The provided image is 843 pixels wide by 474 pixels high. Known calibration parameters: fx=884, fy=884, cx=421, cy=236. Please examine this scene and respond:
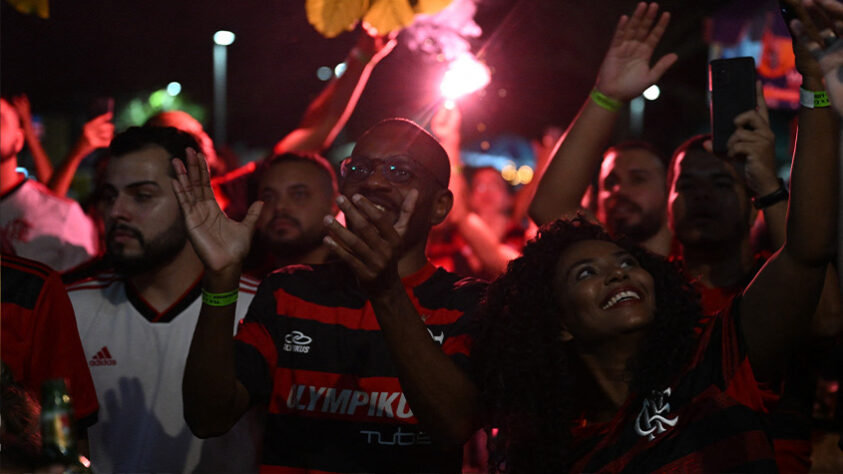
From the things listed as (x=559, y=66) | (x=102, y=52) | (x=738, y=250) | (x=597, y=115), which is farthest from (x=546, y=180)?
(x=559, y=66)

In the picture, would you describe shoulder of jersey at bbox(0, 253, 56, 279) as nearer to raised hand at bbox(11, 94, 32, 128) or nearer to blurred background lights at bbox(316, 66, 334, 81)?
raised hand at bbox(11, 94, 32, 128)

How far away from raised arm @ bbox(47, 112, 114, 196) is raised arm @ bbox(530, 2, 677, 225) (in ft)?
11.3

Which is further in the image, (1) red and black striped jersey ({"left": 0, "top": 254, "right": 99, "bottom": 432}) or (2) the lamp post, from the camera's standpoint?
(2) the lamp post

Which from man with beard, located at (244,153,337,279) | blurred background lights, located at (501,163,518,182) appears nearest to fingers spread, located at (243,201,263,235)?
man with beard, located at (244,153,337,279)

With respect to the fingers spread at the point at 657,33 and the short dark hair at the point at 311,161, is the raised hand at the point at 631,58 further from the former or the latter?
the short dark hair at the point at 311,161

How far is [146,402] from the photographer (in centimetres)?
332

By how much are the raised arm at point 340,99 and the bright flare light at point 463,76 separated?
417mm

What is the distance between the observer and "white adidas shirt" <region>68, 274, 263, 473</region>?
326cm

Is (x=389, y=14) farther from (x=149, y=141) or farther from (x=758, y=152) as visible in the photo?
(x=758, y=152)

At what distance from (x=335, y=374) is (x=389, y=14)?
1471 millimetres

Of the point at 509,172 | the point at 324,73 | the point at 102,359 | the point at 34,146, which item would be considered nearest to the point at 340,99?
the point at 324,73

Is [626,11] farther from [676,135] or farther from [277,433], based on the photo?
[676,135]

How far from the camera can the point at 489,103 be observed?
21.0 ft

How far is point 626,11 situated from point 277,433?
4716mm
